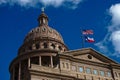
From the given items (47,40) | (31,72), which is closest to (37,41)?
(47,40)

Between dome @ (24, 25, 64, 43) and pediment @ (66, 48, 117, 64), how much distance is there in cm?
2060

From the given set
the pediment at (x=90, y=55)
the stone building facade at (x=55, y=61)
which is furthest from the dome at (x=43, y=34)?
the pediment at (x=90, y=55)

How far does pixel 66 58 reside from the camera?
2162 inches

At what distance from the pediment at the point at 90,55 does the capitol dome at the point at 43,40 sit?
1638cm

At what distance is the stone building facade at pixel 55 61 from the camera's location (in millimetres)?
51594

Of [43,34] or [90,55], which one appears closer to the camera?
[90,55]

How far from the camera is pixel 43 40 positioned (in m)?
76.8

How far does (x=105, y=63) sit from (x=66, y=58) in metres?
8.71

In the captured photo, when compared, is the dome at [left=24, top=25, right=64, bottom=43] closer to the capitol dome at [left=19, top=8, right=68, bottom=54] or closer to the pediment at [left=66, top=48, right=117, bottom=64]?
the capitol dome at [left=19, top=8, right=68, bottom=54]

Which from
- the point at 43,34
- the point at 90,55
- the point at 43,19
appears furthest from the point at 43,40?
the point at 90,55

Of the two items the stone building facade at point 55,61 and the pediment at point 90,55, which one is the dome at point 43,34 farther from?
the pediment at point 90,55

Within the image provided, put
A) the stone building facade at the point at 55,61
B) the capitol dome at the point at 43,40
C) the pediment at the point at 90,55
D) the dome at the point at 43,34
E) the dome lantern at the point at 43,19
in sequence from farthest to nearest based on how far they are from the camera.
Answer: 1. the dome lantern at the point at 43,19
2. the dome at the point at 43,34
3. the capitol dome at the point at 43,40
4. the pediment at the point at 90,55
5. the stone building facade at the point at 55,61

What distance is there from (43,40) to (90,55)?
21082mm

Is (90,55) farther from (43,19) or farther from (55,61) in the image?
(43,19)
